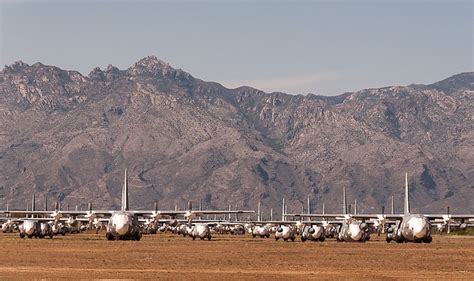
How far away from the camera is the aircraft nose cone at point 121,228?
486 ft

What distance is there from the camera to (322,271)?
7119 cm

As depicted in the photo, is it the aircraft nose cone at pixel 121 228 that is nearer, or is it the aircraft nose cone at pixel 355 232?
the aircraft nose cone at pixel 121 228

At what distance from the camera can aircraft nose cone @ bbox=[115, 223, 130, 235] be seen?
148250mm

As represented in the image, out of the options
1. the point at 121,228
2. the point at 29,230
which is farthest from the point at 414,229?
the point at 29,230

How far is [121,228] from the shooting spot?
5837 inches

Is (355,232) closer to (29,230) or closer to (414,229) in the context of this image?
(414,229)

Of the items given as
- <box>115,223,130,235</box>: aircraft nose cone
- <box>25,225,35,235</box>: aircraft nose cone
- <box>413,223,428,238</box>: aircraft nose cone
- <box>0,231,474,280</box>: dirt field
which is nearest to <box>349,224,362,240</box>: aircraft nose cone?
<box>413,223,428,238</box>: aircraft nose cone

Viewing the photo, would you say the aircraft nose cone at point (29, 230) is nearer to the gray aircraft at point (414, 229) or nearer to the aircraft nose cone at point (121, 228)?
the aircraft nose cone at point (121, 228)

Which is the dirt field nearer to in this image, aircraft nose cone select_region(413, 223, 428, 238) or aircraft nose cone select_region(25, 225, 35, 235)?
aircraft nose cone select_region(413, 223, 428, 238)

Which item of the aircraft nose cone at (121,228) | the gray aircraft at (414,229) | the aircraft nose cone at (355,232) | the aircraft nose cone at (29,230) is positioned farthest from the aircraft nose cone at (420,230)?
the aircraft nose cone at (29,230)

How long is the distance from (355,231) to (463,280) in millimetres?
94052

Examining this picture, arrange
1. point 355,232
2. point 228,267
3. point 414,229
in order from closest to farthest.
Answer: point 228,267, point 414,229, point 355,232

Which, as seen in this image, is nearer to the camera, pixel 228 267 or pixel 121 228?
pixel 228 267

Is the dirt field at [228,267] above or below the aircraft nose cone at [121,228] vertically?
below
